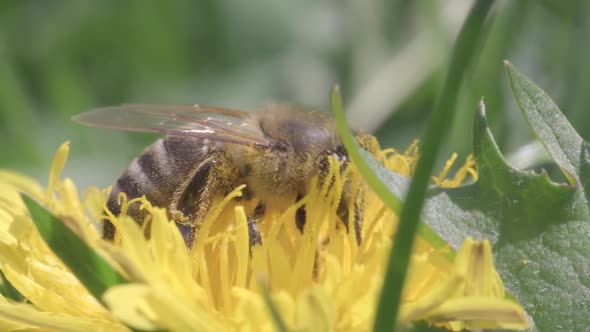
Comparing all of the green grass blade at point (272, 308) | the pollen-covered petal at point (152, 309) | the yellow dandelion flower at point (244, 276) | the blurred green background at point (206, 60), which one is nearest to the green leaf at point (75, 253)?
the yellow dandelion flower at point (244, 276)

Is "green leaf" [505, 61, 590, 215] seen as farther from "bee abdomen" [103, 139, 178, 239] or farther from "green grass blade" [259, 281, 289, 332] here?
"bee abdomen" [103, 139, 178, 239]

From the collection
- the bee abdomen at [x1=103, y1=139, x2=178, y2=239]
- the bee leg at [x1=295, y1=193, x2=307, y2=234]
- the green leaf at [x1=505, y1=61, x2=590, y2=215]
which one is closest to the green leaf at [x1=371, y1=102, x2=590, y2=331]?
the green leaf at [x1=505, y1=61, x2=590, y2=215]

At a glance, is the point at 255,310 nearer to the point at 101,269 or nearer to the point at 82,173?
the point at 101,269

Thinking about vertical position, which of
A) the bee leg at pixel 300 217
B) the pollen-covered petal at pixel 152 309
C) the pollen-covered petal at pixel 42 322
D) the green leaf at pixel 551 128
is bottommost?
the pollen-covered petal at pixel 42 322

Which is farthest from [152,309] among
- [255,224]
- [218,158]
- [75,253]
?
[218,158]

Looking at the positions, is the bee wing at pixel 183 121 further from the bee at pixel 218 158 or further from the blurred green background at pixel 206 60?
the blurred green background at pixel 206 60

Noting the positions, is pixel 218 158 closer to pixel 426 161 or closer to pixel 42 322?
pixel 42 322
